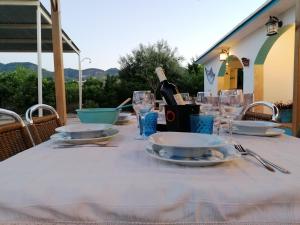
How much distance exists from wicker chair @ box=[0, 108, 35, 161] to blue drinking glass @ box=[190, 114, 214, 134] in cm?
71

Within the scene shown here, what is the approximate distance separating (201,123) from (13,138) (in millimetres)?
772

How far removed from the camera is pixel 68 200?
47 centimetres

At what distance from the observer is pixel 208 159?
667mm

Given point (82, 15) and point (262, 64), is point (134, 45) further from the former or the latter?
point (262, 64)

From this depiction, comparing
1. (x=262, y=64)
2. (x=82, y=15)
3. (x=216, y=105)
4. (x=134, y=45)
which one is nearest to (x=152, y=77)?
(x=134, y=45)

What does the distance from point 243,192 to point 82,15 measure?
9768mm

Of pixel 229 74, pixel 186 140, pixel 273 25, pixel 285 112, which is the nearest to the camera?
pixel 186 140

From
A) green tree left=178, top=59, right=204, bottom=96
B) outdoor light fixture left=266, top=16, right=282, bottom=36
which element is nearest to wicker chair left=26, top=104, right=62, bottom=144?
outdoor light fixture left=266, top=16, right=282, bottom=36

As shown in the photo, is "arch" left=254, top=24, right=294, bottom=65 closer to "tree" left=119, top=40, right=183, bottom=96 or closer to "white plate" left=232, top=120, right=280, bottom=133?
"white plate" left=232, top=120, right=280, bottom=133

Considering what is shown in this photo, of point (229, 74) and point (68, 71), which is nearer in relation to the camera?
point (229, 74)

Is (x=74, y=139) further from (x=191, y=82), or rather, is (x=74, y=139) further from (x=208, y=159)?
(x=191, y=82)

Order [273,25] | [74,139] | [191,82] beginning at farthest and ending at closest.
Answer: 1. [191,82]
2. [273,25]
3. [74,139]

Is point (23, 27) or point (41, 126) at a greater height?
point (23, 27)

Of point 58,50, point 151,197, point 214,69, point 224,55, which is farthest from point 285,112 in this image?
point 151,197
